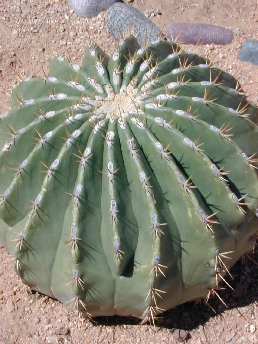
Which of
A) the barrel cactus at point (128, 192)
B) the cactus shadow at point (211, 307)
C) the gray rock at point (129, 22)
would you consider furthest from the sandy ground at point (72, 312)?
the barrel cactus at point (128, 192)

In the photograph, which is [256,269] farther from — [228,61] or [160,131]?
[228,61]

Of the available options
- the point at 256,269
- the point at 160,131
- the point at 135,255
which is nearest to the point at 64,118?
the point at 160,131

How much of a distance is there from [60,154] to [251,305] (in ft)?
6.18

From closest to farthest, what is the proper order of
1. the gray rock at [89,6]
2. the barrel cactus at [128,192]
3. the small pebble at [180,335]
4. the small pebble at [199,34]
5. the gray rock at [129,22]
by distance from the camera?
1. the barrel cactus at [128,192]
2. the small pebble at [180,335]
3. the gray rock at [129,22]
4. the small pebble at [199,34]
5. the gray rock at [89,6]

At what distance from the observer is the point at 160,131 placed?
260cm

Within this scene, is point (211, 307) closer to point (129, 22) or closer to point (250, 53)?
point (250, 53)

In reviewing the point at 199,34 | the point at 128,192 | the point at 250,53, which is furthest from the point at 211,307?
the point at 199,34

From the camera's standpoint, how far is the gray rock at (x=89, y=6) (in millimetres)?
4969

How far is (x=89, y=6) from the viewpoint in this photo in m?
4.97

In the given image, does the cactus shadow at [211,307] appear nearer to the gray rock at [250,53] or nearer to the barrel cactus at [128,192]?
the barrel cactus at [128,192]

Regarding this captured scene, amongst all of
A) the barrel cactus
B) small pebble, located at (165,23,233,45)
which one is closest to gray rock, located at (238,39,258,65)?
small pebble, located at (165,23,233,45)

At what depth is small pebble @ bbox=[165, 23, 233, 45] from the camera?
484 centimetres

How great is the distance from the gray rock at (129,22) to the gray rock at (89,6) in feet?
0.53

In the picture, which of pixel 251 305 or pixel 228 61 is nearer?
pixel 251 305
